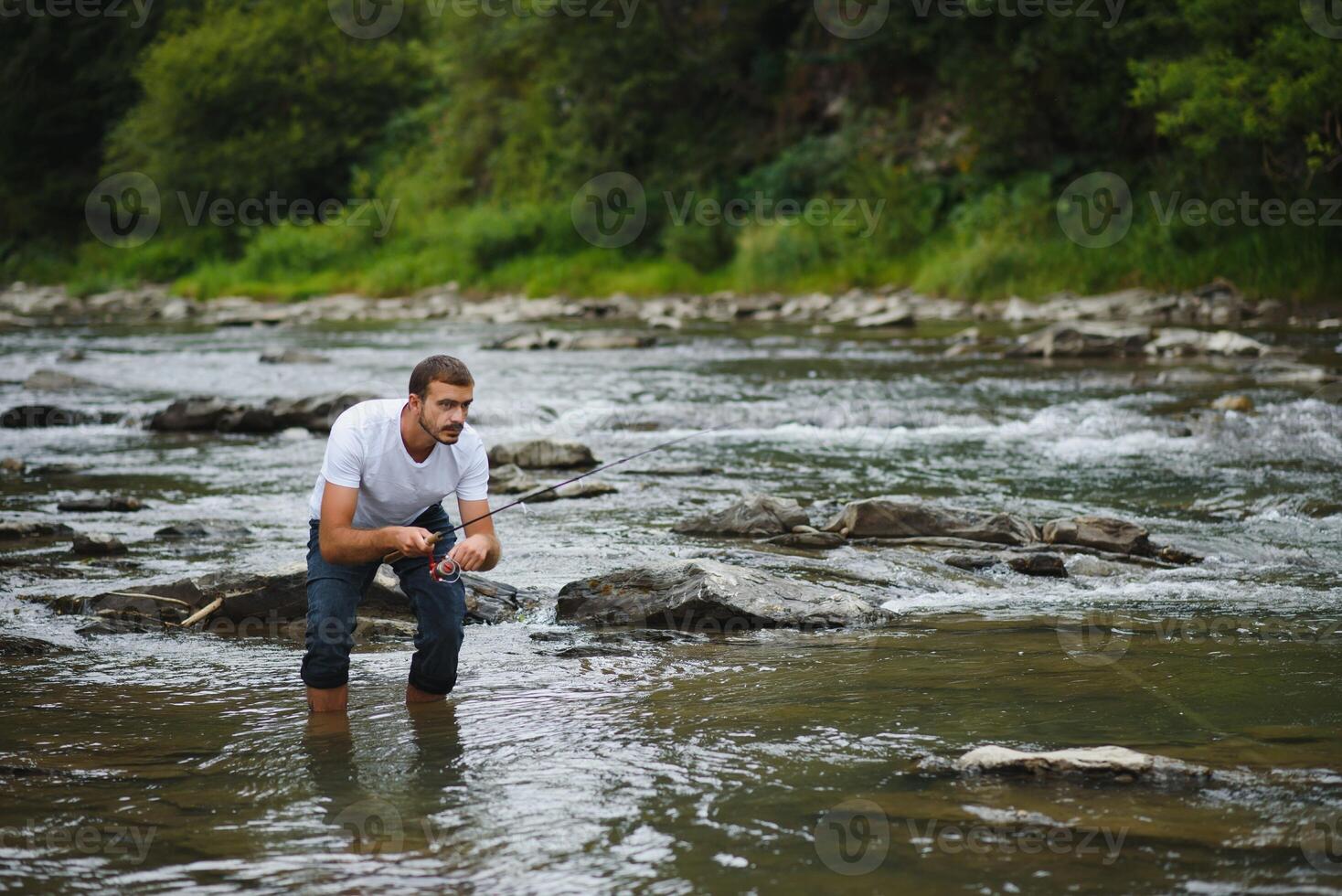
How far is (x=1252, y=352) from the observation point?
669 inches

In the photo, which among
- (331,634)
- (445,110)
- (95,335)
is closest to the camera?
(331,634)

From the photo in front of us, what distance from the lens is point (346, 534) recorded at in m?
4.95

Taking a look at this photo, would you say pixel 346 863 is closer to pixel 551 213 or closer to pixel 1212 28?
pixel 1212 28

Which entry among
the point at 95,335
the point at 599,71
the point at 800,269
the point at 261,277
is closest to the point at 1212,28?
the point at 800,269

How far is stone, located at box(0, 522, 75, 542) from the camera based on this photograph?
8922 millimetres

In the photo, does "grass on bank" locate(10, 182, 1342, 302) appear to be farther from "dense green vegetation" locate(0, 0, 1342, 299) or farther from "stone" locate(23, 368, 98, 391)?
"stone" locate(23, 368, 98, 391)

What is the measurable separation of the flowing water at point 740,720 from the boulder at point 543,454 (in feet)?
1.87

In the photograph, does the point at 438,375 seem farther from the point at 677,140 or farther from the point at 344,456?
the point at 677,140

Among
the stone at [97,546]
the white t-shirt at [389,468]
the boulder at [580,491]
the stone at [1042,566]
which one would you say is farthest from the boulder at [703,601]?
the boulder at [580,491]

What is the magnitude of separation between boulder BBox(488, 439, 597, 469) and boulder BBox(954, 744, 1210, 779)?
7.36 metres

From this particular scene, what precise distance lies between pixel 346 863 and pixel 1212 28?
67.9 ft

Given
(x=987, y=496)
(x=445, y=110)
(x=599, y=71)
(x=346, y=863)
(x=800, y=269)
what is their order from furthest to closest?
(x=445, y=110) < (x=599, y=71) < (x=800, y=269) < (x=987, y=496) < (x=346, y=863)

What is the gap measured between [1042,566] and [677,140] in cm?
3094

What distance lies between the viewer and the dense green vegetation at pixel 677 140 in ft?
74.7
